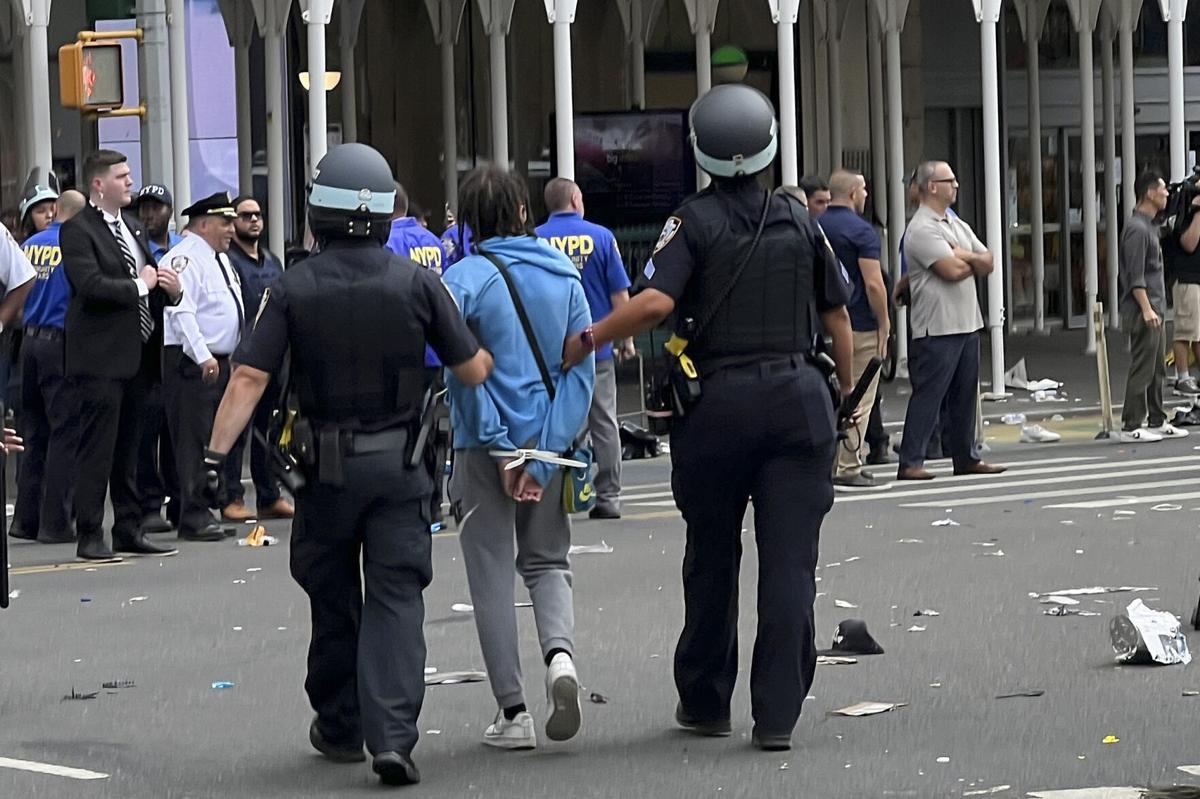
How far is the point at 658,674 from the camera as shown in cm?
890

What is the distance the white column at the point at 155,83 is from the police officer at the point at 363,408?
9793 millimetres

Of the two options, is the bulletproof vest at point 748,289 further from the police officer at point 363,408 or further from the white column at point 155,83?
the white column at point 155,83

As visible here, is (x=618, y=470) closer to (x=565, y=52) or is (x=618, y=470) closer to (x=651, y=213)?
(x=565, y=52)

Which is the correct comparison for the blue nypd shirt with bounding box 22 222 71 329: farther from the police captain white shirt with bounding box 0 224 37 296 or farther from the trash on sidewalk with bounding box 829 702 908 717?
the trash on sidewalk with bounding box 829 702 908 717

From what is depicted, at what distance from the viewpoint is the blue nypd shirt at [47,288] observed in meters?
13.8

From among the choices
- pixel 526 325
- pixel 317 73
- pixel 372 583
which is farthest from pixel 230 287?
pixel 372 583

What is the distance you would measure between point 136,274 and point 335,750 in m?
5.86

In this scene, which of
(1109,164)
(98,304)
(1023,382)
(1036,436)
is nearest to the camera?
(98,304)

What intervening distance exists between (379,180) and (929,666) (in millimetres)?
2966

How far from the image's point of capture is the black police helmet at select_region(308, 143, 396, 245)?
723 cm

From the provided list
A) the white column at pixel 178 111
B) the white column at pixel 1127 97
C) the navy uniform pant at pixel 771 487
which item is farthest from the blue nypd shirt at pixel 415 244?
the white column at pixel 1127 97

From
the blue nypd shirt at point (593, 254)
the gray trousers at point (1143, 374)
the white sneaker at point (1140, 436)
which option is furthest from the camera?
the white sneaker at point (1140, 436)

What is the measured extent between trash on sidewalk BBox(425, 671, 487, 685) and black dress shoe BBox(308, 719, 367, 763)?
134cm

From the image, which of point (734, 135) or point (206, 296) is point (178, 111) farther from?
point (734, 135)
